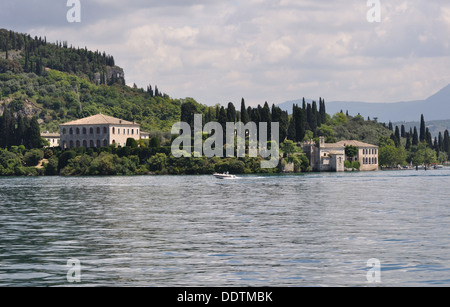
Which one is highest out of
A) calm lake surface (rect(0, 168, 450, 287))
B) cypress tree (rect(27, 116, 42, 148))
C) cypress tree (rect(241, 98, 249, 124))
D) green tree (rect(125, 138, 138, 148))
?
cypress tree (rect(241, 98, 249, 124))

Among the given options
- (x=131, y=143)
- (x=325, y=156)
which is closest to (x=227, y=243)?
(x=131, y=143)

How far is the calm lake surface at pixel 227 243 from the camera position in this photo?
18.2 m

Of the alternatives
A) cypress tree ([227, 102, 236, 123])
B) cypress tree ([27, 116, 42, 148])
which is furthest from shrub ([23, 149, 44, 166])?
cypress tree ([227, 102, 236, 123])

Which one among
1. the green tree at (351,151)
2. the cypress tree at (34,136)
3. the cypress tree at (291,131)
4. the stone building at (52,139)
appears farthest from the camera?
the stone building at (52,139)

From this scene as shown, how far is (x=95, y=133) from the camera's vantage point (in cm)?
13500

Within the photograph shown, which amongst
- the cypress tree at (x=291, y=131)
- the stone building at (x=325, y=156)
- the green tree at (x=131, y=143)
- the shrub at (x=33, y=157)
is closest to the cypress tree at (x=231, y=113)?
the cypress tree at (x=291, y=131)

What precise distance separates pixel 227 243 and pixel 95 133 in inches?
4475

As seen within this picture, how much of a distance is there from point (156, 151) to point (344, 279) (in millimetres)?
100479

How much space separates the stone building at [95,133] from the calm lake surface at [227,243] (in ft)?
299

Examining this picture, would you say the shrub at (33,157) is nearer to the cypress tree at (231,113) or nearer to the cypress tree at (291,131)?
the cypress tree at (231,113)

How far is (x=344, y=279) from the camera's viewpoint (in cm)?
1778

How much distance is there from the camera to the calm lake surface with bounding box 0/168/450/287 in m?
18.2

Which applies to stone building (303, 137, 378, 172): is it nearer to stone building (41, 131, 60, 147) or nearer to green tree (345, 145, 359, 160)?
green tree (345, 145, 359, 160)

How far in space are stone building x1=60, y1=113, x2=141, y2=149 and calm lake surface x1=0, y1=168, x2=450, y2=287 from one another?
299 ft
